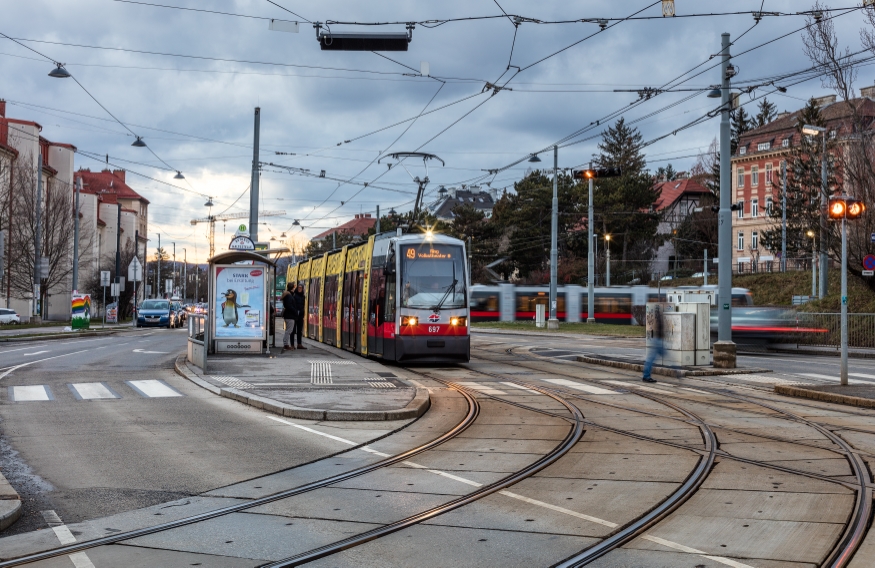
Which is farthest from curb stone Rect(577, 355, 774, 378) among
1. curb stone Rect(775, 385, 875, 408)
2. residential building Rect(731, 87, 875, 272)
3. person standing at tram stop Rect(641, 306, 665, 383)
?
residential building Rect(731, 87, 875, 272)

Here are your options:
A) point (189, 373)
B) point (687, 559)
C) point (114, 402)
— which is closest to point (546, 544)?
point (687, 559)

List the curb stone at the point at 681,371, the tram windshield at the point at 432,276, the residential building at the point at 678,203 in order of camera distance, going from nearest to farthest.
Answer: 1. the curb stone at the point at 681,371
2. the tram windshield at the point at 432,276
3. the residential building at the point at 678,203

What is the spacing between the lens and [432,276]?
23203 mm

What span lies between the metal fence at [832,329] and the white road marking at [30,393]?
2681 centimetres

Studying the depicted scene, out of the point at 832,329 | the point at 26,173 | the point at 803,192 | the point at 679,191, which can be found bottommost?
the point at 832,329


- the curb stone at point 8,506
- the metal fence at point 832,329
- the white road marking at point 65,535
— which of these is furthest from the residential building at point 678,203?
the white road marking at point 65,535

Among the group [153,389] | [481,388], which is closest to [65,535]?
[153,389]

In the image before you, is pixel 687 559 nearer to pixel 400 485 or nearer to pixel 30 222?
pixel 400 485

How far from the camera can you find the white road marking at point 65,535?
6082 millimetres

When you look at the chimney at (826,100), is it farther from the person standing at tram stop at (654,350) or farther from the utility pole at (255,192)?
the person standing at tram stop at (654,350)

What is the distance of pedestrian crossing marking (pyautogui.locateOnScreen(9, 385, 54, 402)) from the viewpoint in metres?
15.4

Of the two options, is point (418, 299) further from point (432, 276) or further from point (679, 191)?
point (679, 191)

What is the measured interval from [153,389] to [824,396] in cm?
1200

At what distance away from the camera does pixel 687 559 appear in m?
6.07
